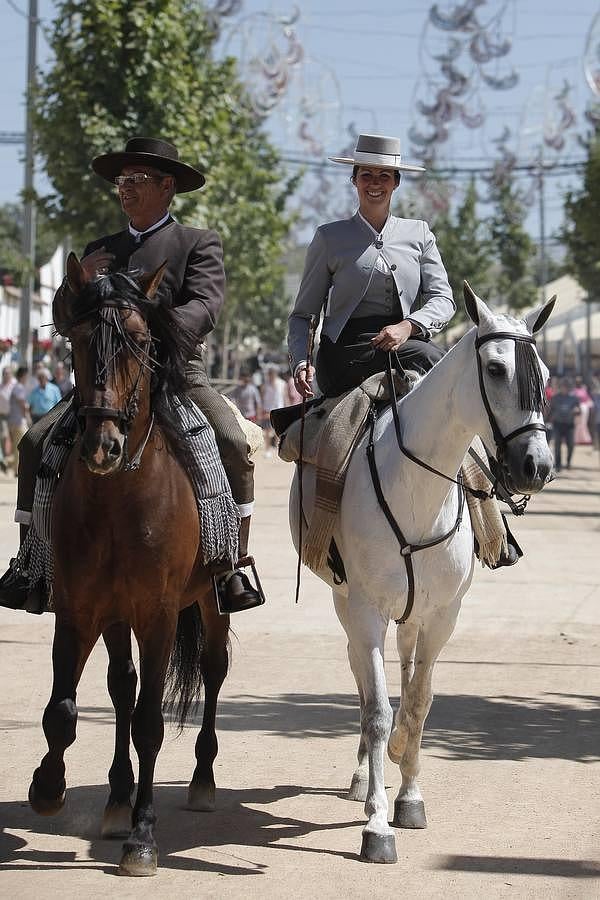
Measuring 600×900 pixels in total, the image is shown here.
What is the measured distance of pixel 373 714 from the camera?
6.11m

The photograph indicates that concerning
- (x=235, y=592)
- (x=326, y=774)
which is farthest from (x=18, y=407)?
(x=235, y=592)

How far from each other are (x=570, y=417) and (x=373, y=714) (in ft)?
88.0

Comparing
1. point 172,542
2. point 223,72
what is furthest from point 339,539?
point 223,72

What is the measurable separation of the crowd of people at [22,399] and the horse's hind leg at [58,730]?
61.1 ft

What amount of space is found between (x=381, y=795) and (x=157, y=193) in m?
2.94

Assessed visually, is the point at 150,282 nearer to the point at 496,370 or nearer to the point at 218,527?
the point at 218,527

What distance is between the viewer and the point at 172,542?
19.6 feet

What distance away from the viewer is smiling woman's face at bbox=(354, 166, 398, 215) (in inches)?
281

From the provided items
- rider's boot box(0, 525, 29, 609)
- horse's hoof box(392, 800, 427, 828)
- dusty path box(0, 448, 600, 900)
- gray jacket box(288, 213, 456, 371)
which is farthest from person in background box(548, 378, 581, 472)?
rider's boot box(0, 525, 29, 609)

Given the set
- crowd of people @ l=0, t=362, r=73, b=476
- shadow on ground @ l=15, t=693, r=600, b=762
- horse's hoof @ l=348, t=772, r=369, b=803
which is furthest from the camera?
crowd of people @ l=0, t=362, r=73, b=476

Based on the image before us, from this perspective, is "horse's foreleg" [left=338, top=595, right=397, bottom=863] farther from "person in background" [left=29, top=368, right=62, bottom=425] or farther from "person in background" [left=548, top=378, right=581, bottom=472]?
"person in background" [left=548, top=378, right=581, bottom=472]

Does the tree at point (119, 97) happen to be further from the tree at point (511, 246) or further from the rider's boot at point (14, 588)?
the tree at point (511, 246)

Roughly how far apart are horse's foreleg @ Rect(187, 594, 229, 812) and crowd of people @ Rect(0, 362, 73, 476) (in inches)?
685

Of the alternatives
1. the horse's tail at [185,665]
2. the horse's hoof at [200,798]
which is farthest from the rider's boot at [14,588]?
the horse's hoof at [200,798]
